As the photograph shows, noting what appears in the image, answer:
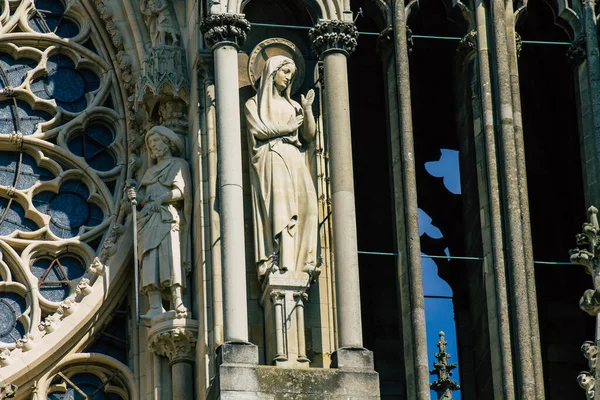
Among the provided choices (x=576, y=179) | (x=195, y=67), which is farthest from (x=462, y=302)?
(x=195, y=67)

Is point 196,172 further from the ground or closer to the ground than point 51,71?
closer to the ground

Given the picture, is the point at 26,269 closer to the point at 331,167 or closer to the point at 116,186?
the point at 116,186

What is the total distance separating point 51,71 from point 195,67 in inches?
95.0

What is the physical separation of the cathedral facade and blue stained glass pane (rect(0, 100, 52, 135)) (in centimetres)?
2

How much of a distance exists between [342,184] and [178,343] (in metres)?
2.29

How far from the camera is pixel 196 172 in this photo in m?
25.1

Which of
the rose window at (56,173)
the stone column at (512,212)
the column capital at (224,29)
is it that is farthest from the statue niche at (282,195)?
the rose window at (56,173)

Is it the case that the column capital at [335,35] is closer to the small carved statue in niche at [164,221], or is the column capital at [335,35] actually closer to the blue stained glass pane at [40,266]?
the small carved statue in niche at [164,221]

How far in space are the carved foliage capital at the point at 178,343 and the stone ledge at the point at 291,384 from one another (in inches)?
47.6

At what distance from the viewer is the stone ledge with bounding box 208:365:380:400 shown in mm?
23000

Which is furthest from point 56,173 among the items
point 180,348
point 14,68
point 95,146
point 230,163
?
point 230,163

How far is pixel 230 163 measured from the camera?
79.1ft

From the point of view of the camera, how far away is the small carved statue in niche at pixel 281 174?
24.2 metres

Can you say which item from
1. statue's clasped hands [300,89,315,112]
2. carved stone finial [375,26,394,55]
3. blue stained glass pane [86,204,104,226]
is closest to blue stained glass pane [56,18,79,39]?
blue stained glass pane [86,204,104,226]
